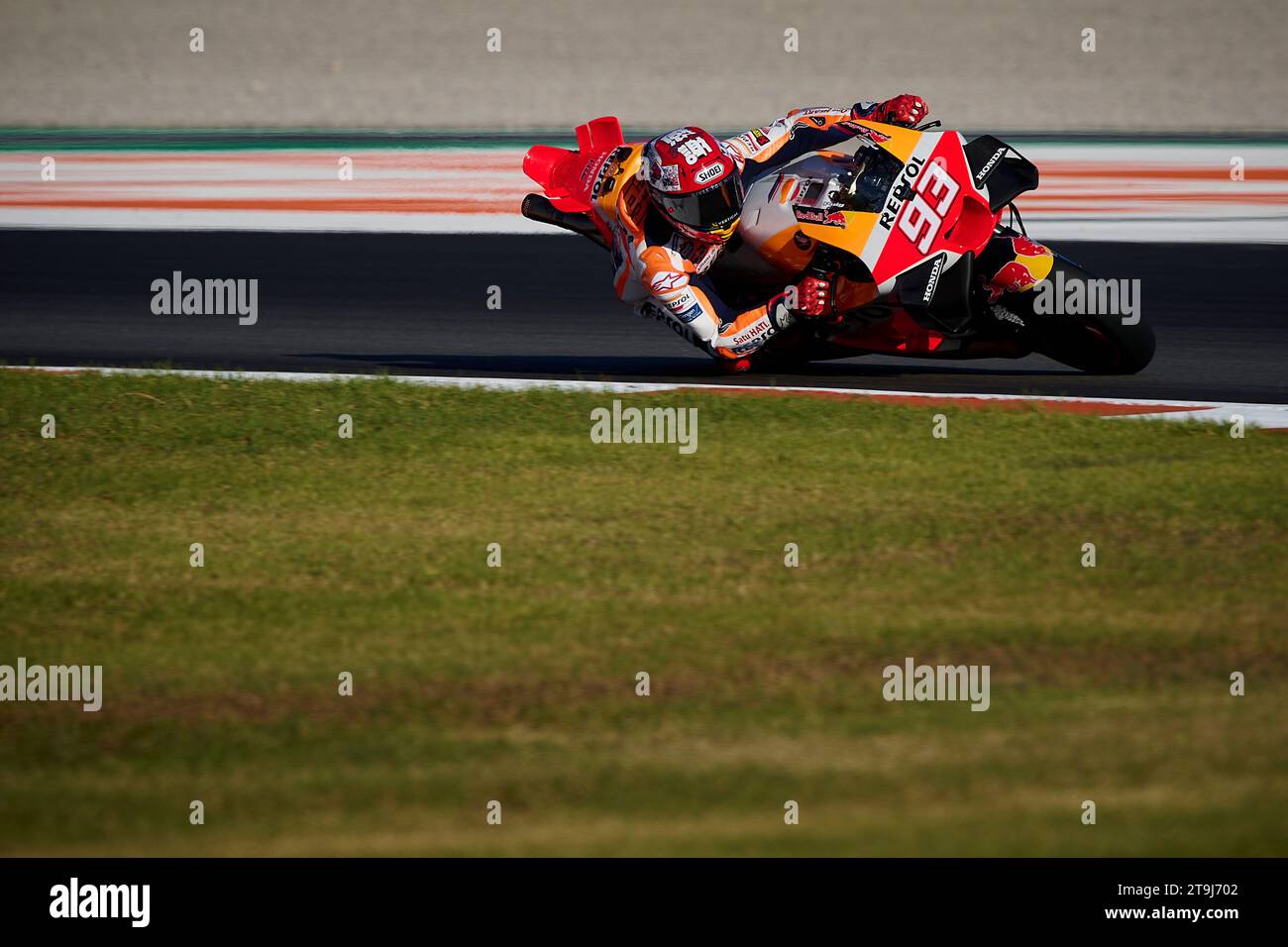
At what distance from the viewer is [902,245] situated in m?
8.70

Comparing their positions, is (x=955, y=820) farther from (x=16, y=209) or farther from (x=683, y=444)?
(x=16, y=209)

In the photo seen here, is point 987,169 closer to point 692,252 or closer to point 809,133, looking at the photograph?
point 809,133

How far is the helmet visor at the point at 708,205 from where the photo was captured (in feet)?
28.8

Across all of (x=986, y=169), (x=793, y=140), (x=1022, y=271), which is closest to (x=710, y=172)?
(x=793, y=140)

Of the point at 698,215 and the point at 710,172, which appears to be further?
the point at 698,215

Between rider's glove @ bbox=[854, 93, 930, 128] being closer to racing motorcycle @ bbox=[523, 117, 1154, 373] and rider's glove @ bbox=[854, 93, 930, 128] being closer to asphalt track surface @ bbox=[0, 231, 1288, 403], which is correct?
racing motorcycle @ bbox=[523, 117, 1154, 373]

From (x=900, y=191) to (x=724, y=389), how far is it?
146 centimetres

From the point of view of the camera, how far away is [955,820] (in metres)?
4.29

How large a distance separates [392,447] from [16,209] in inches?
446

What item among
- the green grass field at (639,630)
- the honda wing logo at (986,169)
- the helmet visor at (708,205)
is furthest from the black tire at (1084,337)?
the helmet visor at (708,205)

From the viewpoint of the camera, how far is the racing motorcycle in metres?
8.69

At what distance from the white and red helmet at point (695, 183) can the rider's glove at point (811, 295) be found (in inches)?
19.9

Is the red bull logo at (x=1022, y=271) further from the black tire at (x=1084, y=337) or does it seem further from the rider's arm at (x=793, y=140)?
the rider's arm at (x=793, y=140)

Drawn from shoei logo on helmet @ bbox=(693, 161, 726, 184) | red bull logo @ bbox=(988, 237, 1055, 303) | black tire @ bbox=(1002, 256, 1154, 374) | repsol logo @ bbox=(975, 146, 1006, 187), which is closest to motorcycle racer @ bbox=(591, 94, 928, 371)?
shoei logo on helmet @ bbox=(693, 161, 726, 184)
